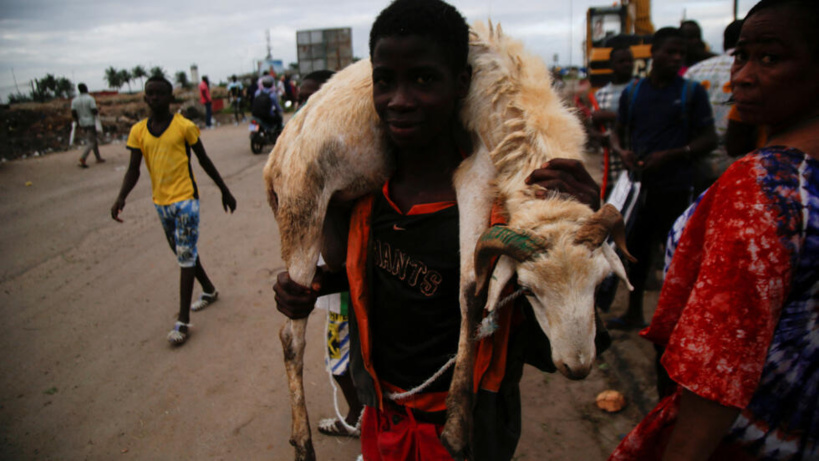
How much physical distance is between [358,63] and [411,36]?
627 millimetres

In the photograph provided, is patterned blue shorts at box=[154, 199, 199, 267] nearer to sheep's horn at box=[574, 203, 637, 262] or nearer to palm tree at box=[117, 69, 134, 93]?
sheep's horn at box=[574, 203, 637, 262]

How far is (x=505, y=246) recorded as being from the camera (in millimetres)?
1215

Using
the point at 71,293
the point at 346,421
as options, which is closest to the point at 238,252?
the point at 71,293

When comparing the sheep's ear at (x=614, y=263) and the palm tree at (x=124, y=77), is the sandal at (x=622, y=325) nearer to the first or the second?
the sheep's ear at (x=614, y=263)

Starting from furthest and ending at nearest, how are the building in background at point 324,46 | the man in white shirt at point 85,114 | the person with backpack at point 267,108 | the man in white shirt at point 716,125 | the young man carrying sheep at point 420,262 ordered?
the building in background at point 324,46 → the person with backpack at point 267,108 → the man in white shirt at point 85,114 → the man in white shirt at point 716,125 → the young man carrying sheep at point 420,262

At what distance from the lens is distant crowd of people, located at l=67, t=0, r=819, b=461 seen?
0.92m

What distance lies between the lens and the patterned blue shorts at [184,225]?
425 centimetres

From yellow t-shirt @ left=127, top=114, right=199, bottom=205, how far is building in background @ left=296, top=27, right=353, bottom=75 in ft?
55.1

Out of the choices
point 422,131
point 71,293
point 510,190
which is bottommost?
point 71,293

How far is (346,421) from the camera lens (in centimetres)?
315

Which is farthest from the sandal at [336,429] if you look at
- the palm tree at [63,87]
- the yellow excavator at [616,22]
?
the palm tree at [63,87]

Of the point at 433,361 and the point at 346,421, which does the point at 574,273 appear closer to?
the point at 433,361

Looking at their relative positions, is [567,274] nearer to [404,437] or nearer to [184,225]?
[404,437]

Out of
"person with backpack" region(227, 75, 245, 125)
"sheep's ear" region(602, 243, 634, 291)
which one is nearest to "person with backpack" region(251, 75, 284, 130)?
"person with backpack" region(227, 75, 245, 125)
